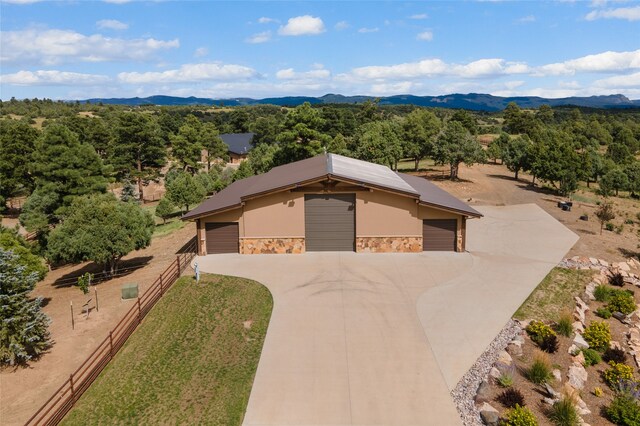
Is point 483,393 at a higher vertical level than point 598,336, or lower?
lower


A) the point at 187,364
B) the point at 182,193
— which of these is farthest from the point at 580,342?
the point at 182,193

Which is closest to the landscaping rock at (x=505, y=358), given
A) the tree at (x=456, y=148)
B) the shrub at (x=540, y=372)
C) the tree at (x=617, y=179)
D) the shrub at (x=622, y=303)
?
the shrub at (x=540, y=372)

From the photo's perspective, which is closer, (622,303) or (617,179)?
(622,303)

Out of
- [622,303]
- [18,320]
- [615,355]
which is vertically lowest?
[615,355]

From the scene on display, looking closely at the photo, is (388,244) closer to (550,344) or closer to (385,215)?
(385,215)

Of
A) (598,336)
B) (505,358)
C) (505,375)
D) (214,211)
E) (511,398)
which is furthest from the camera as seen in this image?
(214,211)

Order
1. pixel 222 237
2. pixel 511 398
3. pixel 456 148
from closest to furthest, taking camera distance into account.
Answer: pixel 511 398, pixel 222 237, pixel 456 148

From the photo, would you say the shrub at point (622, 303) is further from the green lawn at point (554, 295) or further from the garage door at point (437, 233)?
the garage door at point (437, 233)
